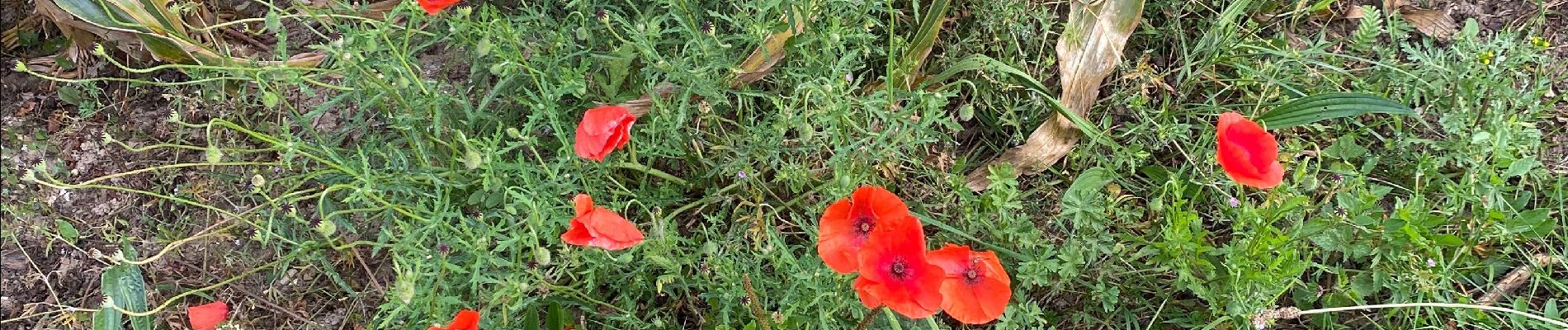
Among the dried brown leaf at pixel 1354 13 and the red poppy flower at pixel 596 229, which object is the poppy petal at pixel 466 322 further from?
the dried brown leaf at pixel 1354 13

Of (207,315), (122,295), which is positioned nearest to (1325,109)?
(207,315)

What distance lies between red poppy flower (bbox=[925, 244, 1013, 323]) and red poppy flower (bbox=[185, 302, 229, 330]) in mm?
2046

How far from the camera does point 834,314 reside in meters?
2.11

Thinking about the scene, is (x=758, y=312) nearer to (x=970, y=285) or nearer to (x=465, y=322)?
(x=970, y=285)

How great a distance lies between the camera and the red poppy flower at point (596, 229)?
177cm

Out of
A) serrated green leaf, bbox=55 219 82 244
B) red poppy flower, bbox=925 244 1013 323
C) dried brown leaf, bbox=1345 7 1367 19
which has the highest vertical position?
red poppy flower, bbox=925 244 1013 323

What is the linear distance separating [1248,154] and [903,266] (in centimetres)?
76

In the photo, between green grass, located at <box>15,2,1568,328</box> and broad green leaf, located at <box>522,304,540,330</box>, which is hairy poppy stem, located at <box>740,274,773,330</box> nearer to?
green grass, located at <box>15,2,1568,328</box>

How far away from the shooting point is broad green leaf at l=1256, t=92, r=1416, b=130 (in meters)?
2.32

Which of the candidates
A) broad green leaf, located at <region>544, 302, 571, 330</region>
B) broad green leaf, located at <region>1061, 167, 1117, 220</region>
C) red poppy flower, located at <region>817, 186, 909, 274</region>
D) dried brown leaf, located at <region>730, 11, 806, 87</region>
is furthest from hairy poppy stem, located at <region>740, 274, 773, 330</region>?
broad green leaf, located at <region>1061, 167, 1117, 220</region>

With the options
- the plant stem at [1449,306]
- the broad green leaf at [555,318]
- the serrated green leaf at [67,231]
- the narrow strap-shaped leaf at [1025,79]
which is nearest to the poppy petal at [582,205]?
the broad green leaf at [555,318]

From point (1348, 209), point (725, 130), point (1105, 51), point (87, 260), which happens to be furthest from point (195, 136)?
point (1348, 209)

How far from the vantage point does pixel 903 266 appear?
1.73m

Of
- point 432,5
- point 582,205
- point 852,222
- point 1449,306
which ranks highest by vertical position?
point 432,5
